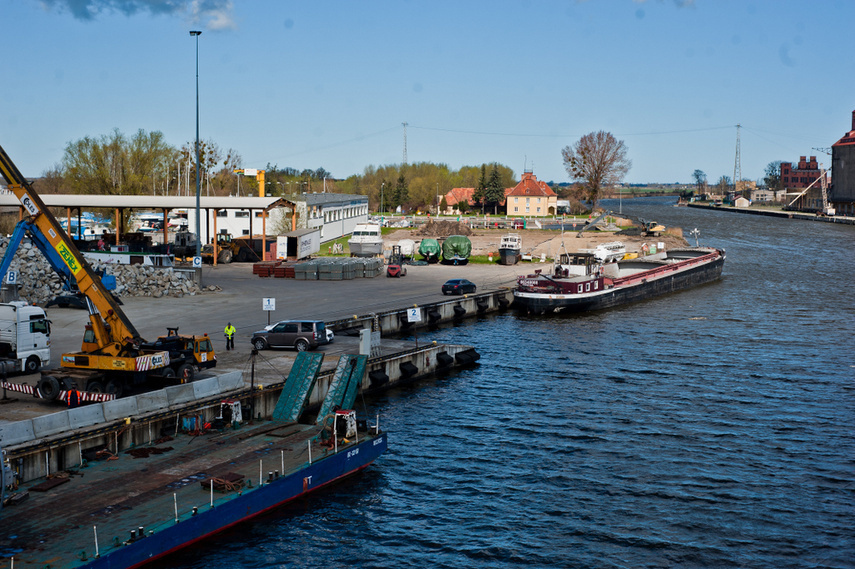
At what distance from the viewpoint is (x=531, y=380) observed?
44562mm

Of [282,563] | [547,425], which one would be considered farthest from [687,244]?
[282,563]

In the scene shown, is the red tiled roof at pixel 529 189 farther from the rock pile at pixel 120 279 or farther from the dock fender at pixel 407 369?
the dock fender at pixel 407 369

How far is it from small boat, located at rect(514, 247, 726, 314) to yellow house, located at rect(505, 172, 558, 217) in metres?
91.0

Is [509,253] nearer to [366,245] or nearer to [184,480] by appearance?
[366,245]

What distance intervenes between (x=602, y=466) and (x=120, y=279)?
43489mm

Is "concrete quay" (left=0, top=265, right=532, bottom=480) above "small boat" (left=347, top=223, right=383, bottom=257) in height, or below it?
below

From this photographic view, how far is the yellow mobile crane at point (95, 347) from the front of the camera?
30781 millimetres

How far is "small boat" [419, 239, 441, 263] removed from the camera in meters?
89.8

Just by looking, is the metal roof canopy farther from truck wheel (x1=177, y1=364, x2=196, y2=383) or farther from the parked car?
truck wheel (x1=177, y1=364, x2=196, y2=383)

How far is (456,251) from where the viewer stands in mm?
89062

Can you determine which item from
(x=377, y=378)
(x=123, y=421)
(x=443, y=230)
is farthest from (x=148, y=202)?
(x=123, y=421)

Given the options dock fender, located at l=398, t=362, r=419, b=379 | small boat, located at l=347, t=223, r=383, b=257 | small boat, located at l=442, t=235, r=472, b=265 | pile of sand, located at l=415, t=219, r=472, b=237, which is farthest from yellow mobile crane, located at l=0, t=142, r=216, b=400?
pile of sand, located at l=415, t=219, r=472, b=237

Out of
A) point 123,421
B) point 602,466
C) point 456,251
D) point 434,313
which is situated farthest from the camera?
point 456,251

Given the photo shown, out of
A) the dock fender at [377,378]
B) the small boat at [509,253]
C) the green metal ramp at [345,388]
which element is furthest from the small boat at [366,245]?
the green metal ramp at [345,388]
